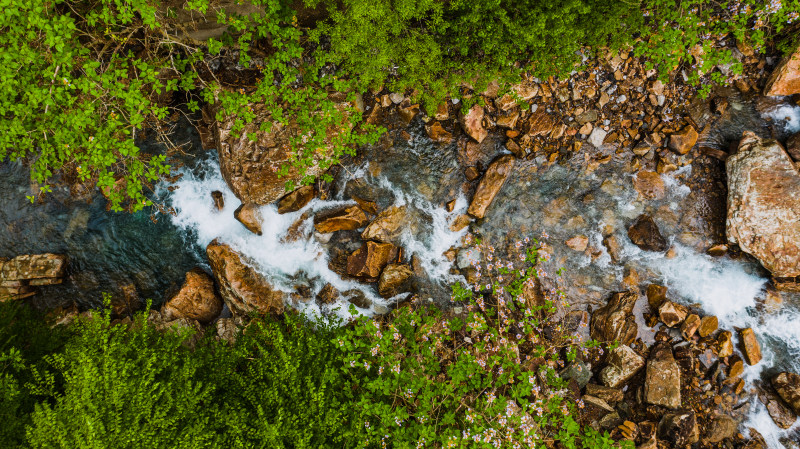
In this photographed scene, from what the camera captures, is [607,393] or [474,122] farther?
[474,122]

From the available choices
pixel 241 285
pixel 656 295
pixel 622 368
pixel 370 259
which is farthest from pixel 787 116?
pixel 241 285

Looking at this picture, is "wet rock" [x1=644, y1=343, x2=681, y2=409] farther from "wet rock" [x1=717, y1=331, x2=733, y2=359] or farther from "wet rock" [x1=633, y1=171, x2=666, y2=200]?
"wet rock" [x1=633, y1=171, x2=666, y2=200]

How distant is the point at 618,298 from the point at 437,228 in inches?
140

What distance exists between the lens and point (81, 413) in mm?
4582

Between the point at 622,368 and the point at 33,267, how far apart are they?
39.1 ft

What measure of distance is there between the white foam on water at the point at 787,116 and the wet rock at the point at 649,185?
206 cm

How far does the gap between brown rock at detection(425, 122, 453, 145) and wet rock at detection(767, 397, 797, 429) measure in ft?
24.0

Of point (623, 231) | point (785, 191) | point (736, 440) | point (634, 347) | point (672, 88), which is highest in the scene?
point (672, 88)

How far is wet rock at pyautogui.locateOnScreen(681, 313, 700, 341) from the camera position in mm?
6922

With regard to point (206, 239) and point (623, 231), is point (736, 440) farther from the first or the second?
point (206, 239)

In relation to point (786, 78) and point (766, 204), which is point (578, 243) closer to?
point (766, 204)

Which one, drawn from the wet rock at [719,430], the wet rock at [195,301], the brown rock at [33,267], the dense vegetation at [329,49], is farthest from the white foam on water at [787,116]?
the brown rock at [33,267]

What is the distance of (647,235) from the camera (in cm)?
707

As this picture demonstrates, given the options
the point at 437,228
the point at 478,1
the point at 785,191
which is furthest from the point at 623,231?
the point at 478,1
